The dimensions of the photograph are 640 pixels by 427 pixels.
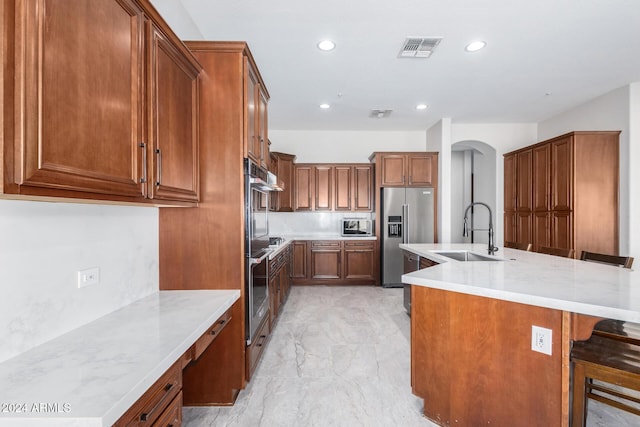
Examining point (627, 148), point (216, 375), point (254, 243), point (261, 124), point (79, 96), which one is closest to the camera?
point (79, 96)

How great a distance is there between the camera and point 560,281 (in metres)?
1.72

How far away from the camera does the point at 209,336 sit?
1577 millimetres

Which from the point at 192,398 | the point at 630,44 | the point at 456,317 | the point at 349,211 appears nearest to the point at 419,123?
the point at 349,211

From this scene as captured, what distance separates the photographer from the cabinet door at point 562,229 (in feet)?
12.8

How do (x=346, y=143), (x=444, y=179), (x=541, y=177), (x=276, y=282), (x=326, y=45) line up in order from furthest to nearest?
1. (x=346, y=143)
2. (x=444, y=179)
3. (x=541, y=177)
4. (x=276, y=282)
5. (x=326, y=45)

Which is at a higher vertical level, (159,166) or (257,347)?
(159,166)

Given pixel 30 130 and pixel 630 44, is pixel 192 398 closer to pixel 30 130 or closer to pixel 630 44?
pixel 30 130

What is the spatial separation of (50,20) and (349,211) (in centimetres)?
494

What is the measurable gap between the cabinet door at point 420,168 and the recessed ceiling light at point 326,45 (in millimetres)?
2810

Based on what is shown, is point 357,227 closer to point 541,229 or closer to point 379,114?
point 379,114

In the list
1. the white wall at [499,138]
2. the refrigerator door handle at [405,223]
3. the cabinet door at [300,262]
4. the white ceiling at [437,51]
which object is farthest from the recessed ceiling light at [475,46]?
the cabinet door at [300,262]

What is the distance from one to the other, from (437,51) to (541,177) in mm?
2715

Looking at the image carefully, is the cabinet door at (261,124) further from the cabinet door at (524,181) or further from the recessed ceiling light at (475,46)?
the cabinet door at (524,181)

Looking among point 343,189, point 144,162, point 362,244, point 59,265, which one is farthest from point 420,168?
point 59,265
